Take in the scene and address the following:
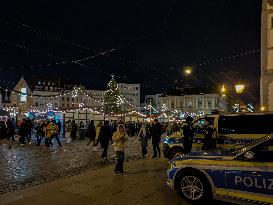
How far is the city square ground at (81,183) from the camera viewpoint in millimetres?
8375

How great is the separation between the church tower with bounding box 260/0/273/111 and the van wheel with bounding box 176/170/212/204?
1130 inches

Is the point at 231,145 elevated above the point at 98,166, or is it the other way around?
the point at 231,145

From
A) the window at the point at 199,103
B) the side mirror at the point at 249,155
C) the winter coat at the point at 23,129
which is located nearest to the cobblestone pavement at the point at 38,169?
the side mirror at the point at 249,155

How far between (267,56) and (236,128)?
998 inches

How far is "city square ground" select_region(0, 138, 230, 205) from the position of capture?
8.38 m

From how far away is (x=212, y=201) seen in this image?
7.79 meters

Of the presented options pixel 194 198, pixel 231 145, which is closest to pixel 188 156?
pixel 194 198

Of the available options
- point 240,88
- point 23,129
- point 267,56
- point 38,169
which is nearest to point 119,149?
point 38,169

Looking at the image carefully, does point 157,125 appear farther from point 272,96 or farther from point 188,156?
point 272,96

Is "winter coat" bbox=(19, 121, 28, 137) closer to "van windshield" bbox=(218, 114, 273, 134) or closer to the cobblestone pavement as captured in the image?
the cobblestone pavement

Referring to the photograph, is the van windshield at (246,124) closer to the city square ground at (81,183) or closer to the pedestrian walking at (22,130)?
the city square ground at (81,183)

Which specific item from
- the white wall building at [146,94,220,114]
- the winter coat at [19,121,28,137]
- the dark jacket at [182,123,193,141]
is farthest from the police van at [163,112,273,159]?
the white wall building at [146,94,220,114]

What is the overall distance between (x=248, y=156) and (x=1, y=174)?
8.48 metres

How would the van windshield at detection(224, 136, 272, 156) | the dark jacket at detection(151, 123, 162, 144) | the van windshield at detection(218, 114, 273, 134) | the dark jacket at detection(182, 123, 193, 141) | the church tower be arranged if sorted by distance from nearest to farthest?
the van windshield at detection(224, 136, 272, 156) < the van windshield at detection(218, 114, 273, 134) < the dark jacket at detection(182, 123, 193, 141) < the dark jacket at detection(151, 123, 162, 144) < the church tower
